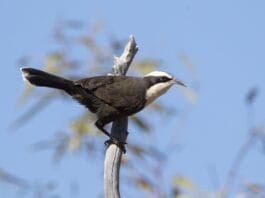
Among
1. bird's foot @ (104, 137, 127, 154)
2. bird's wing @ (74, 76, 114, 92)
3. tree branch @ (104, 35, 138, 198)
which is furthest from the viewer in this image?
bird's wing @ (74, 76, 114, 92)

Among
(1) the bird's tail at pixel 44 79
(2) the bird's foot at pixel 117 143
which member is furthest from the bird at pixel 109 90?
(2) the bird's foot at pixel 117 143

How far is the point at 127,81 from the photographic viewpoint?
19.2 ft

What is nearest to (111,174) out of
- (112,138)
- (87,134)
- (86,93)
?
(112,138)

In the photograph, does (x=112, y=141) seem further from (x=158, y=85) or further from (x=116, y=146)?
(x=158, y=85)

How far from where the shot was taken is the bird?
5.75 m

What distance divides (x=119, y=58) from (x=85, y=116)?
0.78 meters

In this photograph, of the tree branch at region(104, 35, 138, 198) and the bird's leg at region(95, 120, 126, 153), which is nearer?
the tree branch at region(104, 35, 138, 198)

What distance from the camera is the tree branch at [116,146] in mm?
4738

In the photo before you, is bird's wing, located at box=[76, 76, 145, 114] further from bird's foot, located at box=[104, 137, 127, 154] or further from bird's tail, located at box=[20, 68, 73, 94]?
bird's foot, located at box=[104, 137, 127, 154]

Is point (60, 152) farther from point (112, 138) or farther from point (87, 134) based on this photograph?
point (112, 138)

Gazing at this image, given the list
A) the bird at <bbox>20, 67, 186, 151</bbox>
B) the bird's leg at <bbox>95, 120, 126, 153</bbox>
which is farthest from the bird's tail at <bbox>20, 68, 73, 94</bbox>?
the bird's leg at <bbox>95, 120, 126, 153</bbox>

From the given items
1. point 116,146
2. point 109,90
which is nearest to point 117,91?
point 109,90

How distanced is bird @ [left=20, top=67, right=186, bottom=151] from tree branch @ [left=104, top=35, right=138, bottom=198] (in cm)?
8

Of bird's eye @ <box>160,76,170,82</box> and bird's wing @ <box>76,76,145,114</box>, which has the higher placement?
bird's eye @ <box>160,76,170,82</box>
